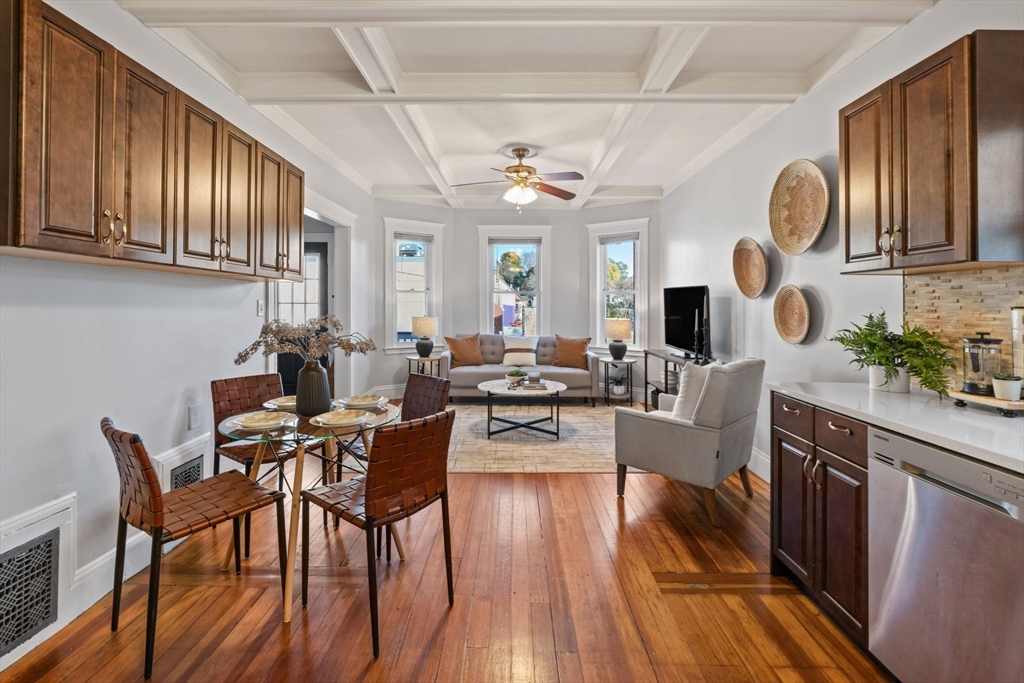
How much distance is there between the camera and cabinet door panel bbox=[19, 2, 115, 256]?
4.99ft

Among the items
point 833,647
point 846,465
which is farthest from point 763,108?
point 833,647

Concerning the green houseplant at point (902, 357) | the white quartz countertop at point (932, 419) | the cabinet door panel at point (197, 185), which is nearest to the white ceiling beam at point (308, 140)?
the cabinet door panel at point (197, 185)

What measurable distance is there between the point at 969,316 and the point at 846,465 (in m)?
0.94

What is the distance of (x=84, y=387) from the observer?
205 cm

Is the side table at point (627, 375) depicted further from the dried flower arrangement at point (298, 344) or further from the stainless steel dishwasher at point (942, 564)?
the stainless steel dishwasher at point (942, 564)

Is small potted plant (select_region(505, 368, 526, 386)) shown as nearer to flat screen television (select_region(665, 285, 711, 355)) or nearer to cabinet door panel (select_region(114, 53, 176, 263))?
flat screen television (select_region(665, 285, 711, 355))

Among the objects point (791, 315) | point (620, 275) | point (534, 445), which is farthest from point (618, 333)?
point (791, 315)

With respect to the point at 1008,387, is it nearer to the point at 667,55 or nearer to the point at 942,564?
the point at 942,564

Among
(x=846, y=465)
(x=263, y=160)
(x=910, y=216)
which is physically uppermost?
(x=263, y=160)

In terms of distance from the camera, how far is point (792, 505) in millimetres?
2172

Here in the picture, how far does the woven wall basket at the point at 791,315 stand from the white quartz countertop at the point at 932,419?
0.99 meters

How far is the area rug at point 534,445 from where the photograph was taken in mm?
3914

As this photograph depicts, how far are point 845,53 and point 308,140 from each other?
411 cm

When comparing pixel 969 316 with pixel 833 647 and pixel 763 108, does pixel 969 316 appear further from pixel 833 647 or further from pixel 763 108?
pixel 763 108
